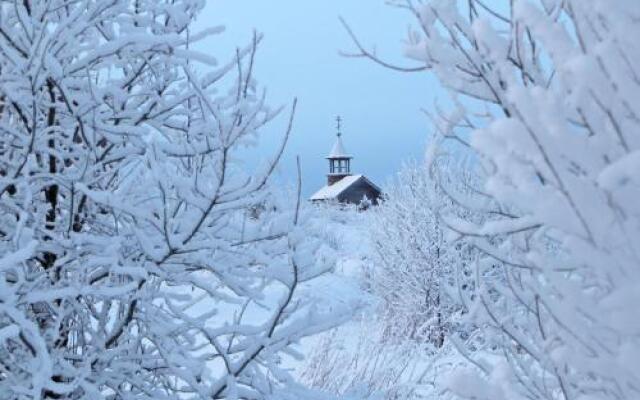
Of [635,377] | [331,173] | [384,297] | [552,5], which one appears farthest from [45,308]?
[331,173]

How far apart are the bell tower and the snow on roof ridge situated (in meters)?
1.03

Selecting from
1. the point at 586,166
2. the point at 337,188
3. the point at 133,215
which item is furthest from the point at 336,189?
the point at 586,166

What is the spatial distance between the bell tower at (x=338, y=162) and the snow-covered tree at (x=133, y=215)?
48.1m

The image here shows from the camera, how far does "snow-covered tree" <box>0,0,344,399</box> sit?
2588mm

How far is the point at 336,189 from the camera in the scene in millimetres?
47750

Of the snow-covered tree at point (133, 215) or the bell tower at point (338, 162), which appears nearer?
the snow-covered tree at point (133, 215)

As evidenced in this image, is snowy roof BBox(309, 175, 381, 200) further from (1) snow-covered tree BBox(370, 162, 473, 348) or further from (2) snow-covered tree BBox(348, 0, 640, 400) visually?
(2) snow-covered tree BBox(348, 0, 640, 400)

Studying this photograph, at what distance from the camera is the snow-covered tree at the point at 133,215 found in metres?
2.59

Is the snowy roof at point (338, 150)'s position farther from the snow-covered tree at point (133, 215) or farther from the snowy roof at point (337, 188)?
the snow-covered tree at point (133, 215)

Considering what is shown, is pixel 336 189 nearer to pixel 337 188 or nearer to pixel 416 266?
pixel 337 188

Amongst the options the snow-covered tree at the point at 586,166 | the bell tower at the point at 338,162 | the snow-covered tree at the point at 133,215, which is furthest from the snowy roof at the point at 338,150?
the snow-covered tree at the point at 586,166

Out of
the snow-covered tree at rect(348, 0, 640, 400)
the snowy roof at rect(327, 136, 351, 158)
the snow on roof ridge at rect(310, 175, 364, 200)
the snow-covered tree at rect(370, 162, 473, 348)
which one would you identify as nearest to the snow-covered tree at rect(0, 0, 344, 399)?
the snow-covered tree at rect(348, 0, 640, 400)

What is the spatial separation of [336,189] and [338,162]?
5.07m

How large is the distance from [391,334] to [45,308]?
30.5 feet
